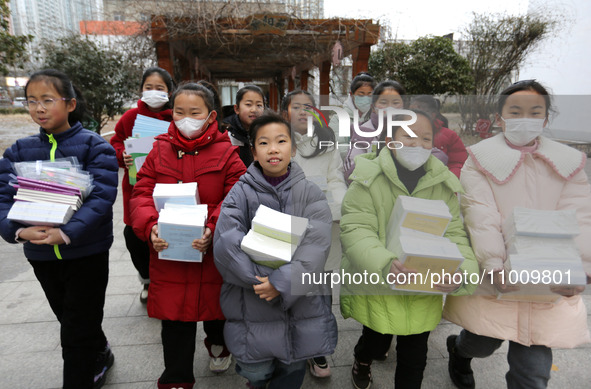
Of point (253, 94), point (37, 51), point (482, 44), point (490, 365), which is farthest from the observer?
point (482, 44)

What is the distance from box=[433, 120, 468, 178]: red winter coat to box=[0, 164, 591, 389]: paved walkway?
1.85ft

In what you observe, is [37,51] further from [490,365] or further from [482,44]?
[482,44]

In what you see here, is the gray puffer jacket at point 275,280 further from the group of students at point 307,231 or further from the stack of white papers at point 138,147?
the stack of white papers at point 138,147

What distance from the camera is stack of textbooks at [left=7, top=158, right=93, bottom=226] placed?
1.72m

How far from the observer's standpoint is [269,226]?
1617mm

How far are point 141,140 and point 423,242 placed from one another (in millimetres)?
1833

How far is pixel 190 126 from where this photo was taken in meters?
1.97

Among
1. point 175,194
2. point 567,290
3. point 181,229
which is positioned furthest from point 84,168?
point 567,290

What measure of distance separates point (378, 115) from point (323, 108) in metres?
0.29

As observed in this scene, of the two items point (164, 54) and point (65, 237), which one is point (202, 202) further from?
point (164, 54)

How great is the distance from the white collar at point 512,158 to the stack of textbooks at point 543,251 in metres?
0.19

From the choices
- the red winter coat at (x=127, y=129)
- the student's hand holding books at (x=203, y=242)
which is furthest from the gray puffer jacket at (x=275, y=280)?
the red winter coat at (x=127, y=129)

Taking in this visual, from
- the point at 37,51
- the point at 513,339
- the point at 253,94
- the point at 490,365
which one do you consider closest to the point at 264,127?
the point at 253,94

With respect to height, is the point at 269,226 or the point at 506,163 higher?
the point at 506,163
